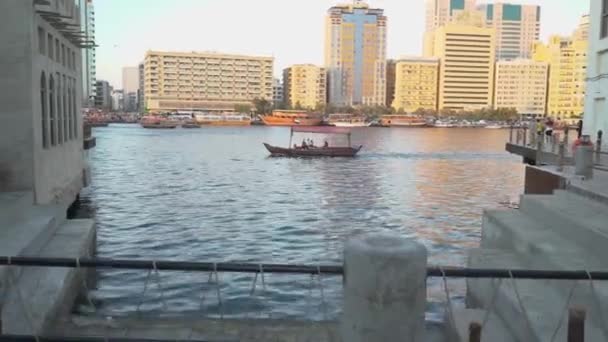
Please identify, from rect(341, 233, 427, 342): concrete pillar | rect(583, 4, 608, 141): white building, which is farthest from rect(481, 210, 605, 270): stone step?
rect(583, 4, 608, 141): white building

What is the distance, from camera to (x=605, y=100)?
30.6 m

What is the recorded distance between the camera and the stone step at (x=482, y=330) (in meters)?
7.93

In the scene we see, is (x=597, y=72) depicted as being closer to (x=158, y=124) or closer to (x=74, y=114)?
(x=74, y=114)

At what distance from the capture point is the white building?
3103 cm

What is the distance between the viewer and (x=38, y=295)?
8.59 metres

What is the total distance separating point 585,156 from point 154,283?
10.8m

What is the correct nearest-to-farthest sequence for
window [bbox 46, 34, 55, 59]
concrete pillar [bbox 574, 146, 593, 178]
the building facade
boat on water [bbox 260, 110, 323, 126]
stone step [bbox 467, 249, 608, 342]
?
stone step [bbox 467, 249, 608, 342] < the building facade < concrete pillar [bbox 574, 146, 593, 178] < window [bbox 46, 34, 55, 59] < boat on water [bbox 260, 110, 323, 126]

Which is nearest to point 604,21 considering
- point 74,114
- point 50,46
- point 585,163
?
point 585,163

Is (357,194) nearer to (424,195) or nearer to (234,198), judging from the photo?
(424,195)

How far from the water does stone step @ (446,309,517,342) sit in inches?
82.2

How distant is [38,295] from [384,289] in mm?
5890

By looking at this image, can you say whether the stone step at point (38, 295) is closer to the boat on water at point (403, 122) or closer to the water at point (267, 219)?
the water at point (267, 219)

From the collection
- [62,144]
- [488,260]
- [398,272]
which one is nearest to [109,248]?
[62,144]

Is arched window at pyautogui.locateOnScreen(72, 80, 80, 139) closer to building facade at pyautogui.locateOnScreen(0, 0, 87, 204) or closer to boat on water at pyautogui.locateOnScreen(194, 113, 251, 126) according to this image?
building facade at pyautogui.locateOnScreen(0, 0, 87, 204)
